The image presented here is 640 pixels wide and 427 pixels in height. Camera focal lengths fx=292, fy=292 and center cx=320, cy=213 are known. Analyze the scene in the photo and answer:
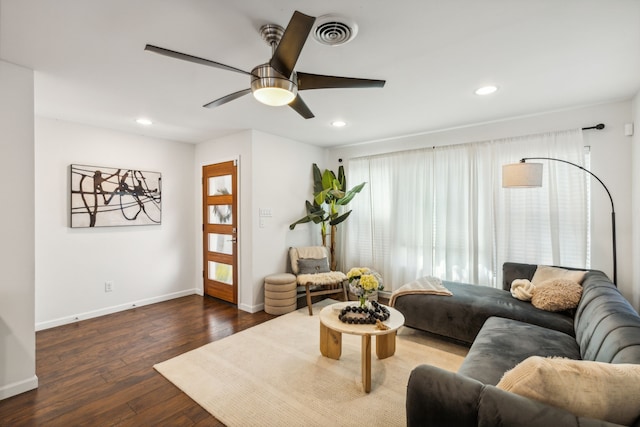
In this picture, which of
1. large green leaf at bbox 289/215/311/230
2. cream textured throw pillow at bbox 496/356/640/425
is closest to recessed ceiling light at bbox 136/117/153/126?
large green leaf at bbox 289/215/311/230

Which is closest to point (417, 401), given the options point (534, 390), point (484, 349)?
point (534, 390)

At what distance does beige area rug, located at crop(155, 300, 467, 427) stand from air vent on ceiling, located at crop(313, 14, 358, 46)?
2.40 m

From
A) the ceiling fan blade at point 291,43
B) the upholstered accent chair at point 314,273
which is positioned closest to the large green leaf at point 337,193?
the upholstered accent chair at point 314,273

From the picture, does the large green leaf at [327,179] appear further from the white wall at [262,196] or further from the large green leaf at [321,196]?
the white wall at [262,196]

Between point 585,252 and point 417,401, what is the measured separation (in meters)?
2.99

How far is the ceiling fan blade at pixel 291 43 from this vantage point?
129 cm

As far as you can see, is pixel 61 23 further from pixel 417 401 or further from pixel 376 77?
pixel 417 401

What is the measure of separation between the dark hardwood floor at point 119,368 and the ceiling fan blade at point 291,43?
2.23m

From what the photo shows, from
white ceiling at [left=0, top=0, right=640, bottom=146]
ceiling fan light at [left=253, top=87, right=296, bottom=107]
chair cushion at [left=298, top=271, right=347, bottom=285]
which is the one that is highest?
white ceiling at [left=0, top=0, right=640, bottom=146]

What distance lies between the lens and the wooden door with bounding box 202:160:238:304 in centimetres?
421

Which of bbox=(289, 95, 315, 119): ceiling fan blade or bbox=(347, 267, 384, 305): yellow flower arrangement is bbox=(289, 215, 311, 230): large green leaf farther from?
bbox=(289, 95, 315, 119): ceiling fan blade

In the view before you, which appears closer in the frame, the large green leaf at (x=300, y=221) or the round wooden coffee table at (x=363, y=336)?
the round wooden coffee table at (x=363, y=336)

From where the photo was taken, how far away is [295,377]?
236 centimetres

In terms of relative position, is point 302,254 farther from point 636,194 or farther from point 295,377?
point 636,194
